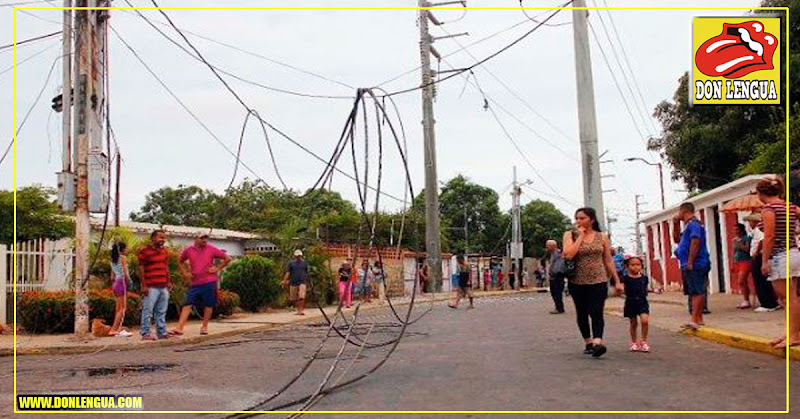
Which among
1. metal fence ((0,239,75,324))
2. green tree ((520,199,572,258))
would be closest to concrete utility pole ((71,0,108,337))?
metal fence ((0,239,75,324))

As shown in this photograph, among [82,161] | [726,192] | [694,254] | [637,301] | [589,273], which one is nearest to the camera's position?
[589,273]

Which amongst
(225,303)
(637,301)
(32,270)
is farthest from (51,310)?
(637,301)

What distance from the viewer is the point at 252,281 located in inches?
779

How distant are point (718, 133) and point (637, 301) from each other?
21686mm

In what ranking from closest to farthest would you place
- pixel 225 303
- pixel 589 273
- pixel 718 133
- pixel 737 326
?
pixel 589 273 → pixel 737 326 → pixel 225 303 → pixel 718 133

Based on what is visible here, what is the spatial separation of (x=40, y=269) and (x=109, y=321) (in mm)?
2822

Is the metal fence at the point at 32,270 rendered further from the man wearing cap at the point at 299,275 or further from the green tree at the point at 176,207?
the green tree at the point at 176,207

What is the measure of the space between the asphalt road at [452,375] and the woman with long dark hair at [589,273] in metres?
0.37

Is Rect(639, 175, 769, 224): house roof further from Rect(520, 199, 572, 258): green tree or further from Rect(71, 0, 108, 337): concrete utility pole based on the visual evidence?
Rect(520, 199, 572, 258): green tree

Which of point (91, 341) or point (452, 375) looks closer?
point (452, 375)

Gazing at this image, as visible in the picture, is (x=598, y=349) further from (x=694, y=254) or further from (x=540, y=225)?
(x=540, y=225)

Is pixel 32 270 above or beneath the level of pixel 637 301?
above

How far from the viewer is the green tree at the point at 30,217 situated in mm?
20188

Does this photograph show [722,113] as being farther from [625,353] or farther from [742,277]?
[625,353]
